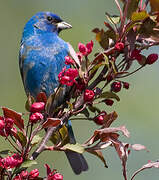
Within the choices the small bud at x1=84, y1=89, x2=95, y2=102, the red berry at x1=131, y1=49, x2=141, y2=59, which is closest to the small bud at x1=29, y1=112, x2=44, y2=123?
the small bud at x1=84, y1=89, x2=95, y2=102

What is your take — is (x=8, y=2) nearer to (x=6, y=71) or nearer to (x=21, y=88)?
(x=6, y=71)

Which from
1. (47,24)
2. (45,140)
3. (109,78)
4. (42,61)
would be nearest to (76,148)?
(45,140)

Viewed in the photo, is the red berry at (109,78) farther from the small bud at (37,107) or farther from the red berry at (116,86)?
the small bud at (37,107)

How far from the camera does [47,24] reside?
469 centimetres

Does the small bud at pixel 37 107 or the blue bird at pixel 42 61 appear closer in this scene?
the small bud at pixel 37 107

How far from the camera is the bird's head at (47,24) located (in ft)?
15.1

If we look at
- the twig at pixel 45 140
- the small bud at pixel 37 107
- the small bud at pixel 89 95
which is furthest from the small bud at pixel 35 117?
the small bud at pixel 89 95

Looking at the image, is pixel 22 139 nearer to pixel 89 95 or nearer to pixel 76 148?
pixel 76 148

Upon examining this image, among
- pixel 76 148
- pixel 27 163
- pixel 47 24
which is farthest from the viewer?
pixel 47 24

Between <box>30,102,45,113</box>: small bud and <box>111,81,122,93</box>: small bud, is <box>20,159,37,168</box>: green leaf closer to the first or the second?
<box>30,102,45,113</box>: small bud

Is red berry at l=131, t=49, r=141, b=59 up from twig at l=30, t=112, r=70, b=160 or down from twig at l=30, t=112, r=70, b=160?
up

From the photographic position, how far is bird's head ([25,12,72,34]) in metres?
4.62

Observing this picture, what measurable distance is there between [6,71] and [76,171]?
166 inches

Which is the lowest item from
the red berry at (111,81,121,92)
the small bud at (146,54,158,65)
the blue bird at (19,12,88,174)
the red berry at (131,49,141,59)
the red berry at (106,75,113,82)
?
the blue bird at (19,12,88,174)
